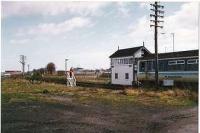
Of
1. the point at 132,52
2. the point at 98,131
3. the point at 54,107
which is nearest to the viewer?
the point at 98,131

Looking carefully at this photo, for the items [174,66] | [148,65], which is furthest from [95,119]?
[148,65]

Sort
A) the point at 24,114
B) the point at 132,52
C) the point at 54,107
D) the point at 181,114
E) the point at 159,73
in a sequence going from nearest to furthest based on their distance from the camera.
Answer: the point at 24,114
the point at 181,114
the point at 54,107
the point at 159,73
the point at 132,52

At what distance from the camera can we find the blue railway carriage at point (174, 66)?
24438 millimetres

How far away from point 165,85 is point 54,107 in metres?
15.0

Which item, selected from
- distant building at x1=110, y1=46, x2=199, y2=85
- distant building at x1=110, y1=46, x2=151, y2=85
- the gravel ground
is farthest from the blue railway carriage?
the gravel ground

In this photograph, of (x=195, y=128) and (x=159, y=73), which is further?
(x=159, y=73)

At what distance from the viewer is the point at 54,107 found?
43.2 ft

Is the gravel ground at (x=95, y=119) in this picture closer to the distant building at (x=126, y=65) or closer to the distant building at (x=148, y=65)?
the distant building at (x=148, y=65)

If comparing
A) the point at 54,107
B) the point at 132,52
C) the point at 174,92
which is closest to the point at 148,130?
the point at 54,107

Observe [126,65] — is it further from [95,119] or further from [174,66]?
[95,119]

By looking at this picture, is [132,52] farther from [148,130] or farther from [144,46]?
[148,130]

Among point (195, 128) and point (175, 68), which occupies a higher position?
point (175, 68)

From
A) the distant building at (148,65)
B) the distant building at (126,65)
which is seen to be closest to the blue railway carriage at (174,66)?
the distant building at (148,65)

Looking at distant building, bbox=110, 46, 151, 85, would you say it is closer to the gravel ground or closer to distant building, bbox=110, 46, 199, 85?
distant building, bbox=110, 46, 199, 85
